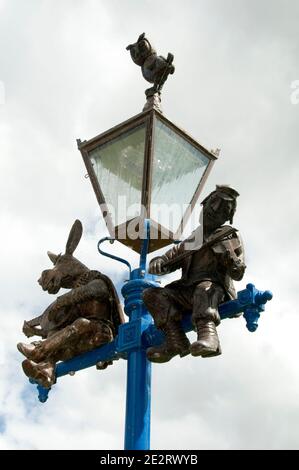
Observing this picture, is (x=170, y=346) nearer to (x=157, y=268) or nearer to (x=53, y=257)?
(x=157, y=268)

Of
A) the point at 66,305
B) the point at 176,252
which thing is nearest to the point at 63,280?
the point at 66,305

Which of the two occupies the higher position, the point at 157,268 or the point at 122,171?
the point at 122,171

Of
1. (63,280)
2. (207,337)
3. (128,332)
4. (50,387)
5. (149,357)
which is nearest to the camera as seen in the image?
(207,337)

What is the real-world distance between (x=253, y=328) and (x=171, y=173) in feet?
3.84

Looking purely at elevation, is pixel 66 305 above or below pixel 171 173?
below

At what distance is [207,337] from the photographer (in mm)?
3734

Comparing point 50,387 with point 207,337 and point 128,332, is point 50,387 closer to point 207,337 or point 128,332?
point 128,332

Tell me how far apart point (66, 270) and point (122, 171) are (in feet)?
3.22

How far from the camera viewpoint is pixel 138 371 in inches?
167

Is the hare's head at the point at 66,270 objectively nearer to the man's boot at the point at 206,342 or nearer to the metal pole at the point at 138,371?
the metal pole at the point at 138,371

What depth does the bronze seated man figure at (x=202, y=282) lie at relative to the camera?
3.86m

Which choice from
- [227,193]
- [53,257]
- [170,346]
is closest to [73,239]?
[53,257]

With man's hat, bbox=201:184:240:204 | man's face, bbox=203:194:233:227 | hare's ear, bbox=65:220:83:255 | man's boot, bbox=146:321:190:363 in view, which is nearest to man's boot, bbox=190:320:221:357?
man's boot, bbox=146:321:190:363

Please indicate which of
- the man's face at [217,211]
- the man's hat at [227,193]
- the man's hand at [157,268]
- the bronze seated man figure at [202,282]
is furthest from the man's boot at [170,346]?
the man's hat at [227,193]
